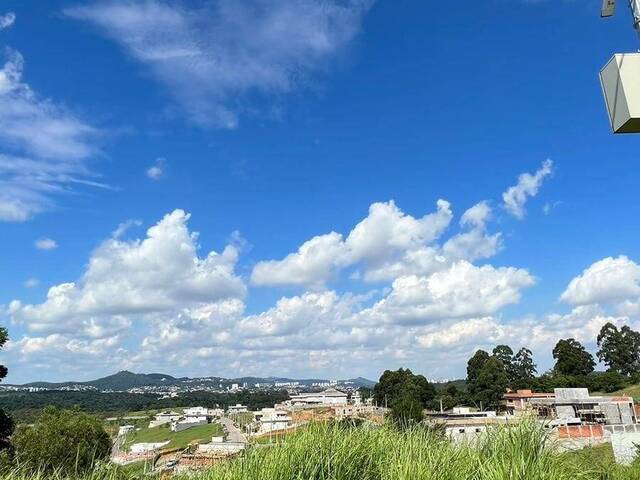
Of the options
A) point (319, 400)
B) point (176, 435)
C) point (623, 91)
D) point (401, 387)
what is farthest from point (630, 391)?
point (623, 91)

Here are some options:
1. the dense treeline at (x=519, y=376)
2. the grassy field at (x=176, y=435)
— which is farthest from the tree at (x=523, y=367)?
the grassy field at (x=176, y=435)

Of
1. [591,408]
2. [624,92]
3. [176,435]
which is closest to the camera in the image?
[624,92]

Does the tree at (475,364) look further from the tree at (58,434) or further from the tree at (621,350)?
the tree at (58,434)

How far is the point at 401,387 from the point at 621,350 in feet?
103

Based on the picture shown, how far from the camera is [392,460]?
6.09 m

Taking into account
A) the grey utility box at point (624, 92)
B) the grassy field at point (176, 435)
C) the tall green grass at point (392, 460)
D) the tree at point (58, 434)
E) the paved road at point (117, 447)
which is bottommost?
the grassy field at point (176, 435)

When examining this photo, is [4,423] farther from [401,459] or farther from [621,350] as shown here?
[621,350]

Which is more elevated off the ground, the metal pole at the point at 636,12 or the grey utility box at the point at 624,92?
the metal pole at the point at 636,12

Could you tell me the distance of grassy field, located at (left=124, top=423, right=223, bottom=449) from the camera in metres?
7.86

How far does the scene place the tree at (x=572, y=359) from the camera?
7081 centimetres

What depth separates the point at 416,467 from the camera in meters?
5.69

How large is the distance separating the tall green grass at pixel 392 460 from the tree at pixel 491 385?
5665 centimetres

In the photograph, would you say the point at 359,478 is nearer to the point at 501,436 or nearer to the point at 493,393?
the point at 501,436

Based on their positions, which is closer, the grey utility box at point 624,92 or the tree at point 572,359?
the grey utility box at point 624,92
